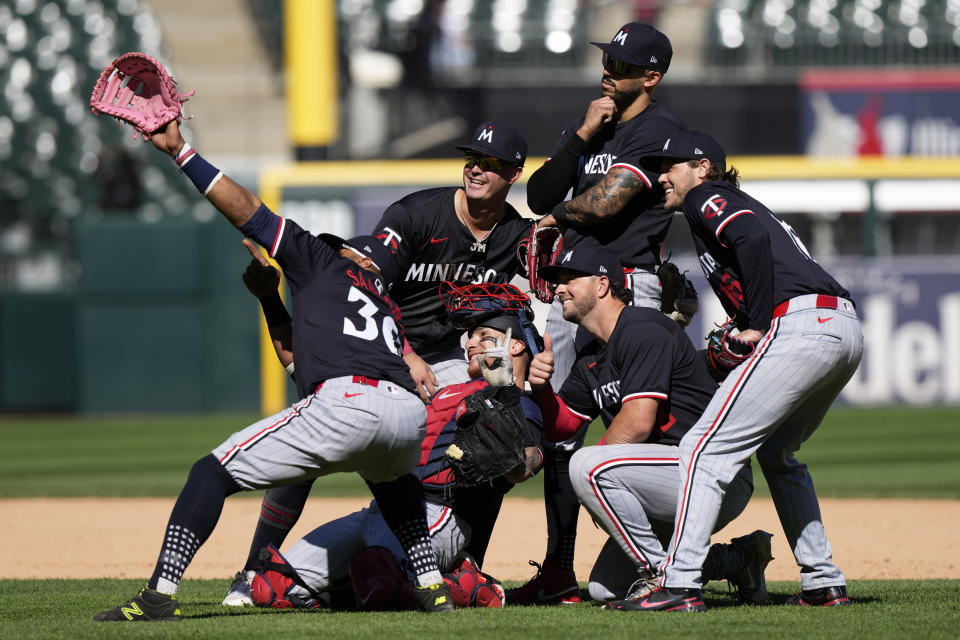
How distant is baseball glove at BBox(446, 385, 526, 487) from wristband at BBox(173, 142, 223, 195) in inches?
43.9

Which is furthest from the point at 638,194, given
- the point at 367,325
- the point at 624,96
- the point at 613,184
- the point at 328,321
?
the point at 328,321

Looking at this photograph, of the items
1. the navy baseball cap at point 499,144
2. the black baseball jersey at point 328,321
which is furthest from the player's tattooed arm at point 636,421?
the navy baseball cap at point 499,144

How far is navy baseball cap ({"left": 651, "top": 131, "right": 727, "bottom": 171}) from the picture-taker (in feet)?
13.9

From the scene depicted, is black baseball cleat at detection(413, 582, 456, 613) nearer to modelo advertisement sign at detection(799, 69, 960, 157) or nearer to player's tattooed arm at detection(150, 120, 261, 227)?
player's tattooed arm at detection(150, 120, 261, 227)

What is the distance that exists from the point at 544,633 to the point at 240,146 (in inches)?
580

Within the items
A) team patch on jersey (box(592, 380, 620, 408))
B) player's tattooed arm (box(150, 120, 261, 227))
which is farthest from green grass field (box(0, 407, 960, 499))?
player's tattooed arm (box(150, 120, 261, 227))

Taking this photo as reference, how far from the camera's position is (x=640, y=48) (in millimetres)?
4707

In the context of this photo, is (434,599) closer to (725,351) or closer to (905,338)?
(725,351)

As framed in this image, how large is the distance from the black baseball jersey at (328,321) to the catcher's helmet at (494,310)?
1.97 ft

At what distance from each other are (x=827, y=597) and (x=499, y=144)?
78.3 inches

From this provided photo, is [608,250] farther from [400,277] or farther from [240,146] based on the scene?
[240,146]

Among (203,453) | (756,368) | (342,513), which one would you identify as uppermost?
(756,368)

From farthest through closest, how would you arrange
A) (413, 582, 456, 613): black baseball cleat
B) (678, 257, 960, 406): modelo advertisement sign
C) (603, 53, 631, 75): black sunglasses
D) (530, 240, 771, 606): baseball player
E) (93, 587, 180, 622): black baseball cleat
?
(678, 257, 960, 406): modelo advertisement sign, (603, 53, 631, 75): black sunglasses, (530, 240, 771, 606): baseball player, (413, 582, 456, 613): black baseball cleat, (93, 587, 180, 622): black baseball cleat

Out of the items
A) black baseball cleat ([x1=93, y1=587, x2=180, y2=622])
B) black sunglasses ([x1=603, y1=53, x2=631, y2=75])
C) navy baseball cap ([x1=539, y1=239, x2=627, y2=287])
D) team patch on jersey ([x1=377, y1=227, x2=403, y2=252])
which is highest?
black sunglasses ([x1=603, y1=53, x2=631, y2=75])
